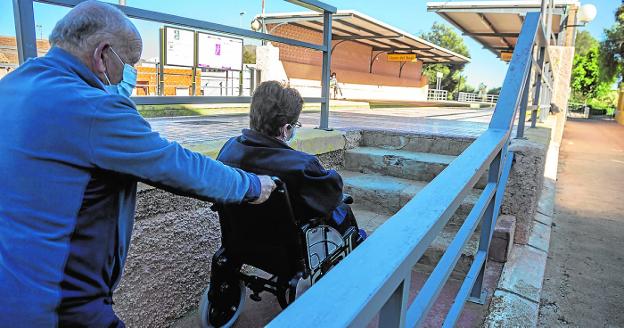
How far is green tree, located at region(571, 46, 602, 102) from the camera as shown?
4256 cm

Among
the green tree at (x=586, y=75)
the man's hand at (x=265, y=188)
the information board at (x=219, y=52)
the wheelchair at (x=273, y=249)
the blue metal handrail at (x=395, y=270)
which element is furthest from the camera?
the green tree at (x=586, y=75)

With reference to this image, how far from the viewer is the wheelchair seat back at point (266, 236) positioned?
1.82m

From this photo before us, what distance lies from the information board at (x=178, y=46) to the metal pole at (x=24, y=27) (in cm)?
522

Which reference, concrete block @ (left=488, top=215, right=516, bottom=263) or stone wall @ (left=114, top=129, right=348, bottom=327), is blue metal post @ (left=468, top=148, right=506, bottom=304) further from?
stone wall @ (left=114, top=129, right=348, bottom=327)

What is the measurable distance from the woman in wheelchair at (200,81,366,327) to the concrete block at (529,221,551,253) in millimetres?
1922

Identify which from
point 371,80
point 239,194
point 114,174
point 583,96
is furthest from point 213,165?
point 583,96

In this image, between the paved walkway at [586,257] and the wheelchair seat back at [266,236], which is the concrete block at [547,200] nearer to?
the paved walkway at [586,257]

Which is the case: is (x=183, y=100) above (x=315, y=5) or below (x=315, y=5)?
below

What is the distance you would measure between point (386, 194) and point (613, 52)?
3513 centimetres

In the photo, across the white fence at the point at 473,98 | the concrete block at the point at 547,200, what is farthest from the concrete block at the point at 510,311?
the white fence at the point at 473,98

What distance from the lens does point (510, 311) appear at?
2.30 meters

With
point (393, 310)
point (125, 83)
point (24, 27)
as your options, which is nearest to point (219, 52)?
point (24, 27)

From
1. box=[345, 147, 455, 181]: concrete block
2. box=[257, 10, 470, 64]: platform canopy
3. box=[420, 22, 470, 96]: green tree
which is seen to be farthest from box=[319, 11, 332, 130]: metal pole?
box=[420, 22, 470, 96]: green tree

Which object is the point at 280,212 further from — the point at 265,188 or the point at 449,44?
the point at 449,44
